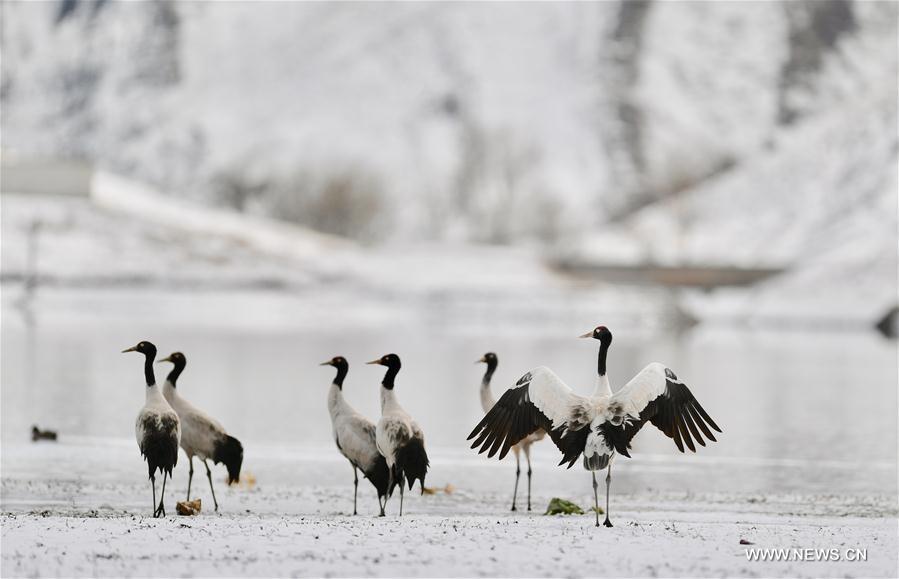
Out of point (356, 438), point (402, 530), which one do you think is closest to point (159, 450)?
point (356, 438)

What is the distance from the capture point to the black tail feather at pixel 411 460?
16469 millimetres

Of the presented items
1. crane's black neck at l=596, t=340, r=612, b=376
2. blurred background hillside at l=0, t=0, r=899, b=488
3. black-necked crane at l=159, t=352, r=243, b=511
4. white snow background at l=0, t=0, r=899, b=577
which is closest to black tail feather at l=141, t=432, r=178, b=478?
white snow background at l=0, t=0, r=899, b=577

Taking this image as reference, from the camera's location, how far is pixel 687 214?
123562mm

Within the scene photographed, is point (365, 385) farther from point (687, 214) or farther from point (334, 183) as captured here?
point (334, 183)

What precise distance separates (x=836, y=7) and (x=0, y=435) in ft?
622

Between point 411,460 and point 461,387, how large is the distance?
20832mm

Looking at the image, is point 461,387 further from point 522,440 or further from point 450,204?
point 450,204

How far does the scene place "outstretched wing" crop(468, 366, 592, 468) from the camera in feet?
49.3

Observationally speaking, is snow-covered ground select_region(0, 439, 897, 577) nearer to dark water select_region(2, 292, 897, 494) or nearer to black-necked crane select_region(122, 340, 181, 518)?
black-necked crane select_region(122, 340, 181, 518)

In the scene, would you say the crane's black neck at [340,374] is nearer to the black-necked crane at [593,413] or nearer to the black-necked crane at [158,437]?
the black-necked crane at [158,437]

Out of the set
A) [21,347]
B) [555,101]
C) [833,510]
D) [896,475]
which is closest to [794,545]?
[833,510]

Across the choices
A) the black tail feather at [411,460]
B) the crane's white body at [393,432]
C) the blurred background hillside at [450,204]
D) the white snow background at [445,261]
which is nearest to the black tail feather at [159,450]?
the white snow background at [445,261]

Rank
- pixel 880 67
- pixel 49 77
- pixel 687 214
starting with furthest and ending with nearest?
pixel 880 67
pixel 49 77
pixel 687 214

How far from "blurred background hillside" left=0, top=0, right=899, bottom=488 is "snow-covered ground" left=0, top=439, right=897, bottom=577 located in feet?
13.9
